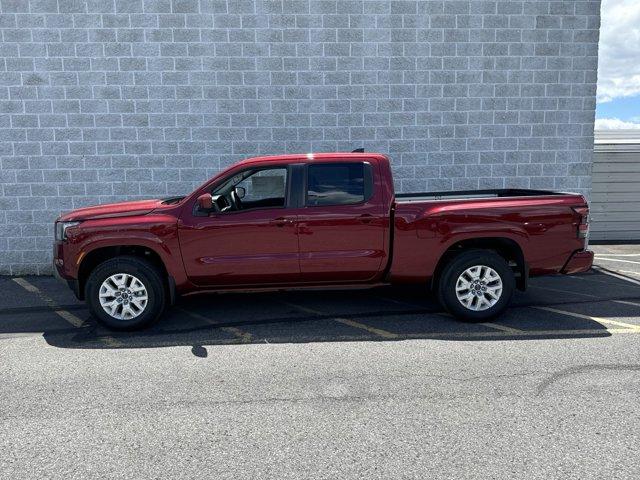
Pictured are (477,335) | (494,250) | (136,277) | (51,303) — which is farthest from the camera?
(51,303)

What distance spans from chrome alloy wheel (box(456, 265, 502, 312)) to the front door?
179 cm

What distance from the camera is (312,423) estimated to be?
145 inches

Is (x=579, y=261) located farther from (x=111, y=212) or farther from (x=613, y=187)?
(x=613, y=187)

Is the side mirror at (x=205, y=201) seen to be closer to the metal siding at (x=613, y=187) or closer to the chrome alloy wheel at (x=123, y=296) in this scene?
the chrome alloy wheel at (x=123, y=296)

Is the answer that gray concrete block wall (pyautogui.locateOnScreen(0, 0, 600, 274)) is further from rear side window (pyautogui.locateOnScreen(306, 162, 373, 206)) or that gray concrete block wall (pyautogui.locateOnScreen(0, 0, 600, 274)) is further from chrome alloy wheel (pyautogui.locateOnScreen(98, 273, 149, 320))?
chrome alloy wheel (pyautogui.locateOnScreen(98, 273, 149, 320))

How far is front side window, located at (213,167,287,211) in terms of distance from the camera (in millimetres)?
5930

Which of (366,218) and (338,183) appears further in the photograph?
(338,183)

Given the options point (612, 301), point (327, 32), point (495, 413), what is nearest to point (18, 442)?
point (495, 413)

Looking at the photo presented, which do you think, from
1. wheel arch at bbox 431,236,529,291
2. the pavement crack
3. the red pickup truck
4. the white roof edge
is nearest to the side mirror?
the red pickup truck

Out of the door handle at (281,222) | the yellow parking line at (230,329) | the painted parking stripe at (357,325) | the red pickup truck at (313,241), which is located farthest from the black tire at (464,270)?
the yellow parking line at (230,329)

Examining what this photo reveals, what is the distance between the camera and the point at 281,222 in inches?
227

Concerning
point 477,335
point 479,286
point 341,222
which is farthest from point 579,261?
point 341,222

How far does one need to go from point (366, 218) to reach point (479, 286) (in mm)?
1436

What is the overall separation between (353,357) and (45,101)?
6.75 meters
